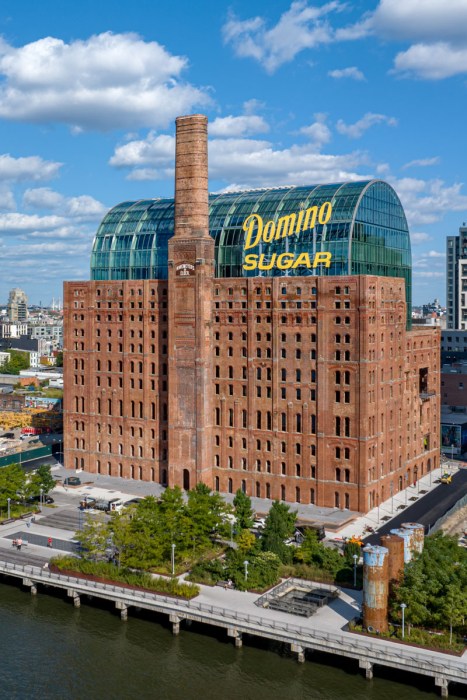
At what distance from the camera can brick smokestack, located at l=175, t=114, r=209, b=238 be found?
112500mm

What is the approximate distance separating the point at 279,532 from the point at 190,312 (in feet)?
128

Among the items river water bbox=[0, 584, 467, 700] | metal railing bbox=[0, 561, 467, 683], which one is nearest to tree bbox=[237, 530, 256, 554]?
metal railing bbox=[0, 561, 467, 683]

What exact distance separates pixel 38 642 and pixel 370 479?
2040 inches

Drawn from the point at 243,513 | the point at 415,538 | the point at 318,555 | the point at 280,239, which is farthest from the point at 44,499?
the point at 415,538

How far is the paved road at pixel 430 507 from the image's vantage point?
100 m

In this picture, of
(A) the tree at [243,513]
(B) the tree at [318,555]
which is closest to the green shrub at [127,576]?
(B) the tree at [318,555]

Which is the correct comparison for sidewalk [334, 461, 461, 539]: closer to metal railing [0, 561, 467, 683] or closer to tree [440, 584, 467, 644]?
metal railing [0, 561, 467, 683]

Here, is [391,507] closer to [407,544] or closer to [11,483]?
[407,544]

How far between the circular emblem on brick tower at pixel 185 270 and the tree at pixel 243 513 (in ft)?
114

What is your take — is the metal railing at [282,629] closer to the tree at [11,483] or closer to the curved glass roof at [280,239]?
the tree at [11,483]

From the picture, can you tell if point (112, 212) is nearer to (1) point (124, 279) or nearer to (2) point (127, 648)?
(1) point (124, 279)

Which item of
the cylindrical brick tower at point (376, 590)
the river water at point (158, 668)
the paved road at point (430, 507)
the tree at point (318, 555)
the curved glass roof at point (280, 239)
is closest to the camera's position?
the river water at point (158, 668)

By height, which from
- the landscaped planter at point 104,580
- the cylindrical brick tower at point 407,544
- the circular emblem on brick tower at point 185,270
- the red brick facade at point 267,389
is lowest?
the landscaped planter at point 104,580

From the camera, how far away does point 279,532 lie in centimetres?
8756
